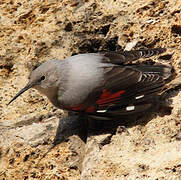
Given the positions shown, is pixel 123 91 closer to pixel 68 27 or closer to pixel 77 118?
pixel 77 118

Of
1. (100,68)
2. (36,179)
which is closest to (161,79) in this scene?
(100,68)

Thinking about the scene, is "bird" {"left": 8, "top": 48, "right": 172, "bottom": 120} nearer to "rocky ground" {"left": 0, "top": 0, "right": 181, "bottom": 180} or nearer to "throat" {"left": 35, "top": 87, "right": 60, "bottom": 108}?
"throat" {"left": 35, "top": 87, "right": 60, "bottom": 108}

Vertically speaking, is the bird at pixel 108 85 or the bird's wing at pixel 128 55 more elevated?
the bird's wing at pixel 128 55

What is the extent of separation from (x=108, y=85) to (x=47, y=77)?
2.30 ft

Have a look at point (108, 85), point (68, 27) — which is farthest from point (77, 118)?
point (68, 27)

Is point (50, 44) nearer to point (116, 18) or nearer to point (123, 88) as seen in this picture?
point (116, 18)

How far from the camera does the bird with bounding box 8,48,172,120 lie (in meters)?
3.54

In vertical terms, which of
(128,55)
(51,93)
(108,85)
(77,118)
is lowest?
(77,118)

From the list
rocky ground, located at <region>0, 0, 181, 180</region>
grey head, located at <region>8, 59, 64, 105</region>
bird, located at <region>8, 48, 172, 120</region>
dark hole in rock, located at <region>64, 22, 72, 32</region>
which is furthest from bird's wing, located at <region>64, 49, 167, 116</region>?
dark hole in rock, located at <region>64, 22, 72, 32</region>

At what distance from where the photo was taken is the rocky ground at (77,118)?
290 cm

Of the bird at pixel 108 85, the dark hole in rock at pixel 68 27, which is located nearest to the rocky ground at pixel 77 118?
the dark hole in rock at pixel 68 27

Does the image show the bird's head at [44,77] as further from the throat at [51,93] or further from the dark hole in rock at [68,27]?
the dark hole in rock at [68,27]

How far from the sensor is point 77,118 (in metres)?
3.75

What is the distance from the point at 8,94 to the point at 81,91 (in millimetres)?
875
